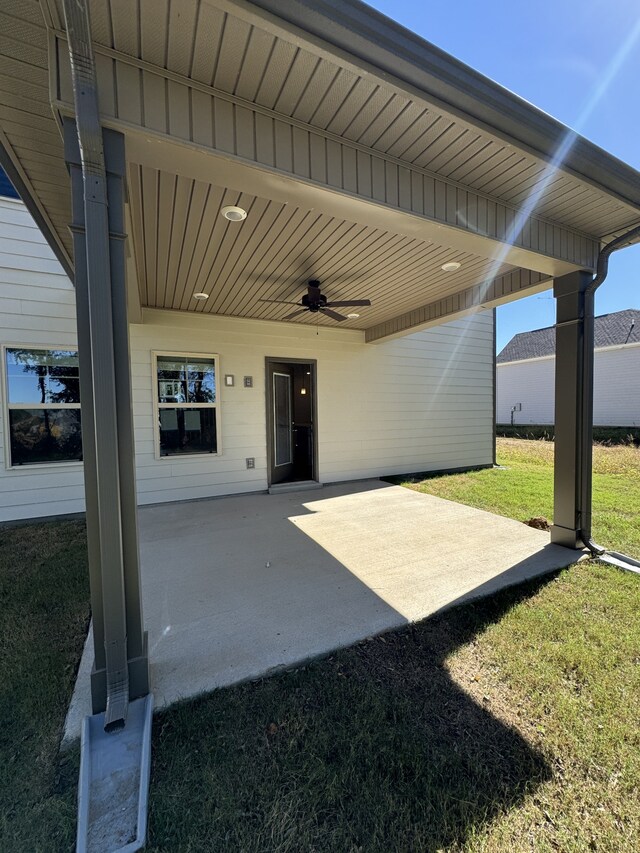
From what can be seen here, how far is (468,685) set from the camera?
70.4 inches

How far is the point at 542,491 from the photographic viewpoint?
560 centimetres

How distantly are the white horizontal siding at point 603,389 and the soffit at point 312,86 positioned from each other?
12.4 m

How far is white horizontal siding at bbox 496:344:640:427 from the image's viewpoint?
13.7 meters

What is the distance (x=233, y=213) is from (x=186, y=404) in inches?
125

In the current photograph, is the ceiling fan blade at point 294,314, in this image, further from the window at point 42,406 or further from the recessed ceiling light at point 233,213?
the window at point 42,406

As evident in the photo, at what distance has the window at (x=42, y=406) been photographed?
4.25 meters

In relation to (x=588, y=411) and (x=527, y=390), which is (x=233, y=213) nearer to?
(x=588, y=411)

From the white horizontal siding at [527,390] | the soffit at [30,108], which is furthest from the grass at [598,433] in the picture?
the soffit at [30,108]

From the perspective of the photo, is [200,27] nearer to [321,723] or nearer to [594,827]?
[321,723]

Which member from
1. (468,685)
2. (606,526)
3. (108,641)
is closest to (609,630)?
(468,685)

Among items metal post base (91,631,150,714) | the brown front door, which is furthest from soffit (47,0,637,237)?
the brown front door

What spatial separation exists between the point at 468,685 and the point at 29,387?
519 cm

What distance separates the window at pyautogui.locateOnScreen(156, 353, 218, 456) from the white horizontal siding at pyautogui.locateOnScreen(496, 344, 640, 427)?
41.1ft

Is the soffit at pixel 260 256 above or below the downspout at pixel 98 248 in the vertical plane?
above
